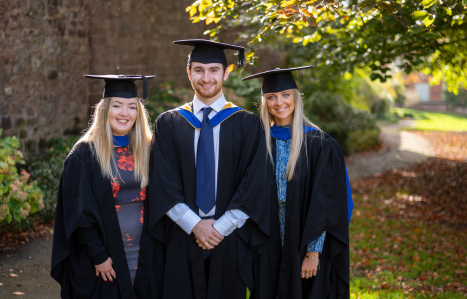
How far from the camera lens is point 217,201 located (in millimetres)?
2604

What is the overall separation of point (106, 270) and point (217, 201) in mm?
769

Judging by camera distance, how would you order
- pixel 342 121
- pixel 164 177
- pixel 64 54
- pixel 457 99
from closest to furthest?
1. pixel 164 177
2. pixel 64 54
3. pixel 342 121
4. pixel 457 99

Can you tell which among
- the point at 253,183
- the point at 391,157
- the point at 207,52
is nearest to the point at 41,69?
the point at 207,52

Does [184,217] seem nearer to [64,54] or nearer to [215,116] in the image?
[215,116]

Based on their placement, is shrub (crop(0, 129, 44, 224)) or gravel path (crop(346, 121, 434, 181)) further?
gravel path (crop(346, 121, 434, 181))

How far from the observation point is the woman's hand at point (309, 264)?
8.90 feet

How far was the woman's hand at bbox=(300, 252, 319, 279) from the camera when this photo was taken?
8.90 feet

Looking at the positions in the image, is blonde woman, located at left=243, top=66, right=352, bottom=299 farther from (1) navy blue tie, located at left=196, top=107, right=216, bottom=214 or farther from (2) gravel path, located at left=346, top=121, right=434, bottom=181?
(2) gravel path, located at left=346, top=121, right=434, bottom=181

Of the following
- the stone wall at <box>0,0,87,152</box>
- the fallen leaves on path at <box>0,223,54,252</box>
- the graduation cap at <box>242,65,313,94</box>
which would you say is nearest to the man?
the graduation cap at <box>242,65,313,94</box>

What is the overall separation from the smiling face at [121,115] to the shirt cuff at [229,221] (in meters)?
0.82

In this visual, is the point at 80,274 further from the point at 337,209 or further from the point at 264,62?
the point at 264,62

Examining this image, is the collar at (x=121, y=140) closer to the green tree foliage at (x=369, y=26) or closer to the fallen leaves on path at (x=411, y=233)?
the green tree foliage at (x=369, y=26)

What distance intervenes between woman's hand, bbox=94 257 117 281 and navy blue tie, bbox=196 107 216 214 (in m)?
0.63

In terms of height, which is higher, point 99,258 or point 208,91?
point 208,91
